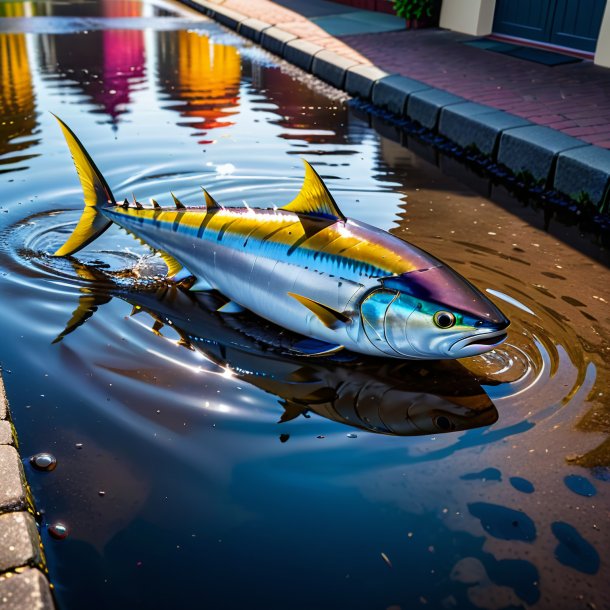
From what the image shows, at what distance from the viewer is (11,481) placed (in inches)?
90.0

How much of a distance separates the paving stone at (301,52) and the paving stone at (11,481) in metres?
8.61

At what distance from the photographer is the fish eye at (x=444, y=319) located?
2.77 m

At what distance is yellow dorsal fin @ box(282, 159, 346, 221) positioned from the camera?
10.4ft

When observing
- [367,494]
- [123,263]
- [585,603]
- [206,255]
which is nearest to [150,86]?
[123,263]

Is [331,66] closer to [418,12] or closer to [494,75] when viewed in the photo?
[494,75]

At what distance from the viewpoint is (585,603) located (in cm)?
211

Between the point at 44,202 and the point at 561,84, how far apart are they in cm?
558

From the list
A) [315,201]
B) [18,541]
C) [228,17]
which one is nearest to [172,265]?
[315,201]

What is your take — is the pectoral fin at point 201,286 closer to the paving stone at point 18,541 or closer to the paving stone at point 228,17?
the paving stone at point 18,541

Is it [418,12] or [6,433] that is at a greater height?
[418,12]

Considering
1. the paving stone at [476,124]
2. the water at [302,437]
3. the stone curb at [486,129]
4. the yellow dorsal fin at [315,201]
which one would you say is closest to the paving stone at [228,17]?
the stone curb at [486,129]

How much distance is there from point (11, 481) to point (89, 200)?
1.91 metres

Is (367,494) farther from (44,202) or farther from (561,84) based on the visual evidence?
(561,84)

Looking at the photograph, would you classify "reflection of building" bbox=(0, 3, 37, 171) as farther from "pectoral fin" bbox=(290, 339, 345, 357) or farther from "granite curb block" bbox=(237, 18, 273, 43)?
"pectoral fin" bbox=(290, 339, 345, 357)
